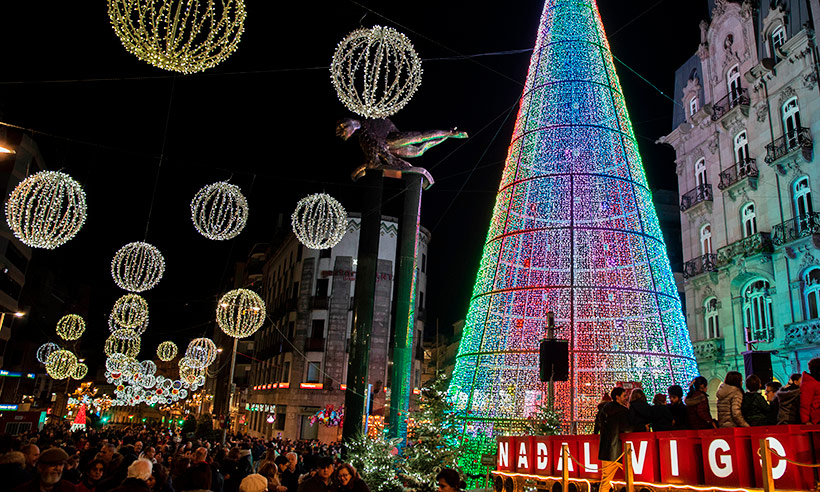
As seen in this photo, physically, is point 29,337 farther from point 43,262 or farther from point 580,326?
point 580,326

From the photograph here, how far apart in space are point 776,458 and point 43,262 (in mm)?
76195

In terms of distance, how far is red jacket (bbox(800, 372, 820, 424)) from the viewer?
6004 millimetres

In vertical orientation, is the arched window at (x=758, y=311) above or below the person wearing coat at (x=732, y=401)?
above

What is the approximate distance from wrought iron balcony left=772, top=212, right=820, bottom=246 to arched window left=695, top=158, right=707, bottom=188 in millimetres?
6090

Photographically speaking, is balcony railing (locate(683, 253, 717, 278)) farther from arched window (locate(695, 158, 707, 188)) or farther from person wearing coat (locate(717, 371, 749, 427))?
person wearing coat (locate(717, 371, 749, 427))

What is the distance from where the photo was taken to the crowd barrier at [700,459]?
496 centimetres

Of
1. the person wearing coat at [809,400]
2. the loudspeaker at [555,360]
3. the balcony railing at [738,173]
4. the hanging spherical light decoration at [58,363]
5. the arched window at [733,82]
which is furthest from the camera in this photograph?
the hanging spherical light decoration at [58,363]

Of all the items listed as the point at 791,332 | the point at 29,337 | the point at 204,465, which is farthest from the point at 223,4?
the point at 29,337

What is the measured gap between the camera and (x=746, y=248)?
71.8ft

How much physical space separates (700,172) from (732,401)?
73.8 feet

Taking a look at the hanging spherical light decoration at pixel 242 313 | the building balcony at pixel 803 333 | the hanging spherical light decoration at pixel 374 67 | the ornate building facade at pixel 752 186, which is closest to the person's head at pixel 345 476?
the hanging spherical light decoration at pixel 374 67

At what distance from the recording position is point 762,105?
2216 centimetres

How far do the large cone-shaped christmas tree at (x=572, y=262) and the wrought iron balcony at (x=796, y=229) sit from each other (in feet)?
26.5

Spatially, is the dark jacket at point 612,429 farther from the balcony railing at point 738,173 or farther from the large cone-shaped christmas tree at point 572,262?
the balcony railing at point 738,173
